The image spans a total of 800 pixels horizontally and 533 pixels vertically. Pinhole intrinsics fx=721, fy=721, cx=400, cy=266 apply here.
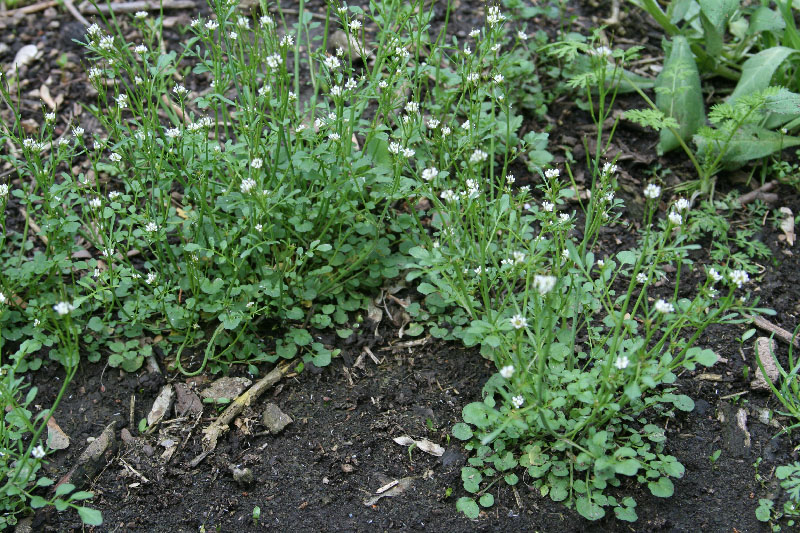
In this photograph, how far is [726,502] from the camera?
2621 millimetres

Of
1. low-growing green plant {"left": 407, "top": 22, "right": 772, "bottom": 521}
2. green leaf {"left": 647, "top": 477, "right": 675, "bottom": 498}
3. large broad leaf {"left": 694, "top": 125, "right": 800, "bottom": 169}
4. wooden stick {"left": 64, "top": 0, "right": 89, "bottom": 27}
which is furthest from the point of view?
wooden stick {"left": 64, "top": 0, "right": 89, "bottom": 27}

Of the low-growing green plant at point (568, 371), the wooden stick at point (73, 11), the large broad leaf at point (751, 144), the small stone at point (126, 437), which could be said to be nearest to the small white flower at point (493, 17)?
the low-growing green plant at point (568, 371)

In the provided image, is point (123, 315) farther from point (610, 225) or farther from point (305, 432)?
point (610, 225)

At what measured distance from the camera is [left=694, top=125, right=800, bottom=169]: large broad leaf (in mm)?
3811

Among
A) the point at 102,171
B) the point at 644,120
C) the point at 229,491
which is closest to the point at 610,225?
the point at 644,120

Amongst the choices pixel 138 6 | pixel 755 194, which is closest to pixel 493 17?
pixel 755 194

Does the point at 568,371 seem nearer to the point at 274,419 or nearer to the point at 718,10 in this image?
the point at 274,419

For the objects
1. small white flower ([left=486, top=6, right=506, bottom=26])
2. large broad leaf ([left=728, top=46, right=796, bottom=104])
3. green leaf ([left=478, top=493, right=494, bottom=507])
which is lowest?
green leaf ([left=478, top=493, right=494, bottom=507])

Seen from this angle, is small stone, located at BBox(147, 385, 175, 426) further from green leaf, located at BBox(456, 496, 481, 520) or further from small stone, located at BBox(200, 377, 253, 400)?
green leaf, located at BBox(456, 496, 481, 520)

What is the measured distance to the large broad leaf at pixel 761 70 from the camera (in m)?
3.83

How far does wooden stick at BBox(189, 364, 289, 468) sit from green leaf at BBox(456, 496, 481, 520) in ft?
3.20

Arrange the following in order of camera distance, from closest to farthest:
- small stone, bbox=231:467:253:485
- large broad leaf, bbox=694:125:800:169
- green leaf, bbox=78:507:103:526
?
green leaf, bbox=78:507:103:526 < small stone, bbox=231:467:253:485 < large broad leaf, bbox=694:125:800:169

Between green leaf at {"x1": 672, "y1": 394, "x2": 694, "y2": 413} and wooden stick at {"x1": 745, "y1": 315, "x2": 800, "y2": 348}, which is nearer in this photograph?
green leaf at {"x1": 672, "y1": 394, "x2": 694, "y2": 413}

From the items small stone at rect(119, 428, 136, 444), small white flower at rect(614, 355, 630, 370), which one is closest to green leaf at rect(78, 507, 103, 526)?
small stone at rect(119, 428, 136, 444)
